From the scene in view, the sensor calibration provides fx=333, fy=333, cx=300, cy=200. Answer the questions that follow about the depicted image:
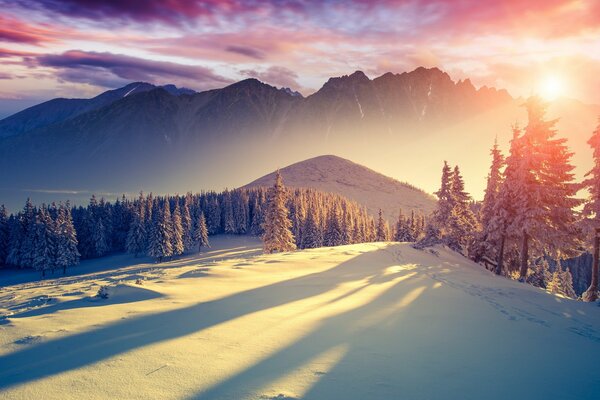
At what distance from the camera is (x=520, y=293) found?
16203 mm

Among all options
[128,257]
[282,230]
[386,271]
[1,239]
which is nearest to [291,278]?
[386,271]

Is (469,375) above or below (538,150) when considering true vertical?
below

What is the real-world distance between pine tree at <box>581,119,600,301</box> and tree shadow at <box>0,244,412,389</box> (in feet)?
69.0

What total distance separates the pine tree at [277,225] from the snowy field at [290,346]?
38.8 metres

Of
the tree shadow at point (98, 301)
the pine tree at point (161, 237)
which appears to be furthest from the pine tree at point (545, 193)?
the pine tree at point (161, 237)

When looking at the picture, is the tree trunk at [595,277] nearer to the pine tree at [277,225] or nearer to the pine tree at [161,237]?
the pine tree at [277,225]

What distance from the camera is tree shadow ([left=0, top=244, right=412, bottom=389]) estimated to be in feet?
18.2

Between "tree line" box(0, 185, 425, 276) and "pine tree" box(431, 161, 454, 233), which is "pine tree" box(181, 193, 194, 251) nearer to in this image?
"tree line" box(0, 185, 425, 276)

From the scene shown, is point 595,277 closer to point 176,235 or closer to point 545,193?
point 545,193

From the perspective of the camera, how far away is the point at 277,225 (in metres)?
52.9

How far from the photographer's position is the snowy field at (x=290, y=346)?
5309 mm

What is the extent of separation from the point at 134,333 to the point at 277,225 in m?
45.6

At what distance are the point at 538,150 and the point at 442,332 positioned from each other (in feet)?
86.4

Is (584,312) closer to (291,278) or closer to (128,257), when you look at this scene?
(291,278)
